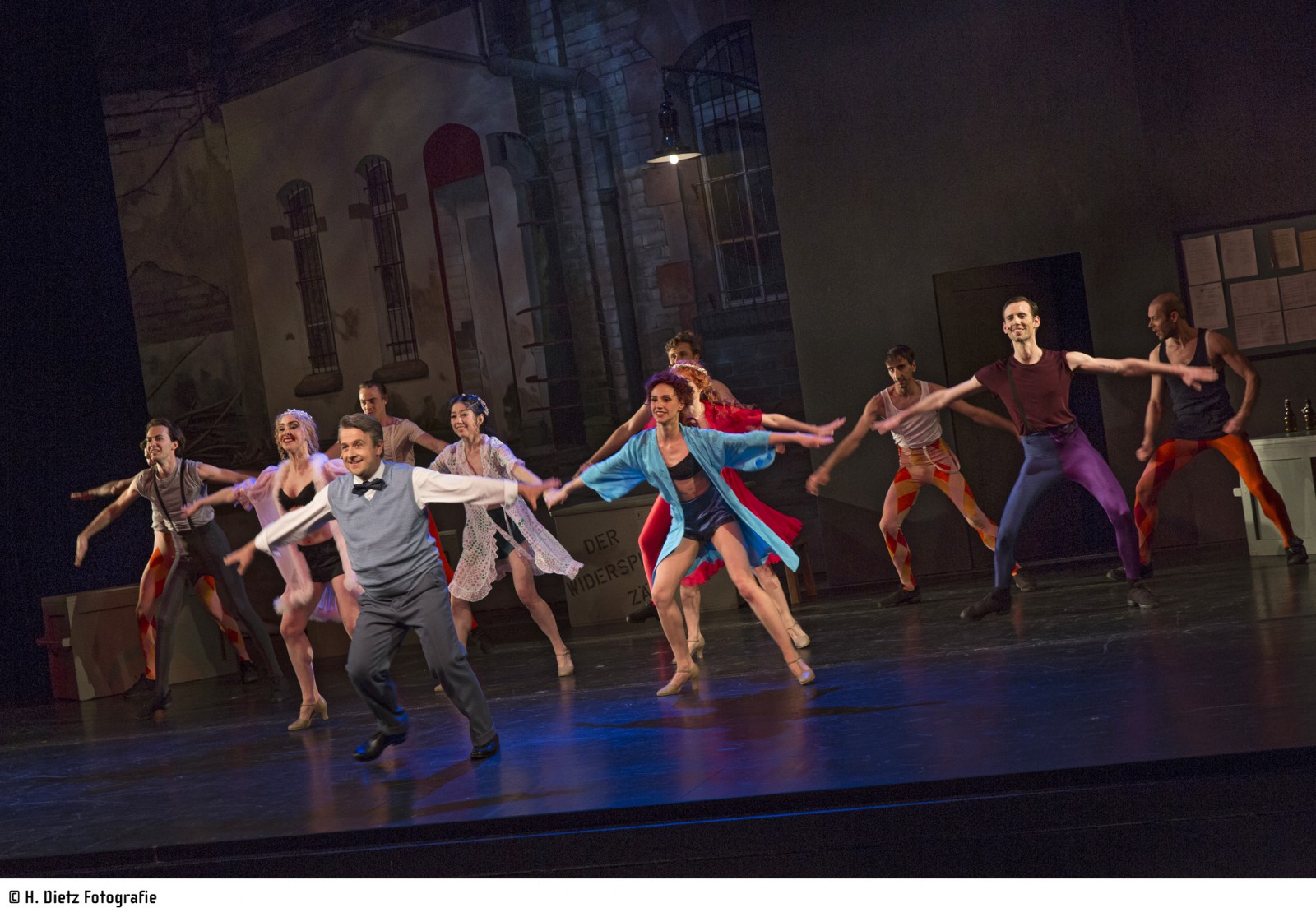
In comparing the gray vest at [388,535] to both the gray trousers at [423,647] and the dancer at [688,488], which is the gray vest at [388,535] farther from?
the dancer at [688,488]

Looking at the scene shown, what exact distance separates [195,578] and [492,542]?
2.30 meters

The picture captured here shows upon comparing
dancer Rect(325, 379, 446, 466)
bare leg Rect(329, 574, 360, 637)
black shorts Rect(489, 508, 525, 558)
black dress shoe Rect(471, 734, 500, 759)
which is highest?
dancer Rect(325, 379, 446, 466)

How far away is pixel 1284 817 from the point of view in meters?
3.67

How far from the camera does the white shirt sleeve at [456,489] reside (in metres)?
5.30

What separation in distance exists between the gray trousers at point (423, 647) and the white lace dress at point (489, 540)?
181 centimetres

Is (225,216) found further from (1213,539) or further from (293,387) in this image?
(1213,539)

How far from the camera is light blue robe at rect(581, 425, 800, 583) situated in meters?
6.09

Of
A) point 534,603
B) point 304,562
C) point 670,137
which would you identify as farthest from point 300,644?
point 670,137

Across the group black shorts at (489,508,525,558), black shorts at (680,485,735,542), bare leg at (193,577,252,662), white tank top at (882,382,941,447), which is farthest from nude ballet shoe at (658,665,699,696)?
bare leg at (193,577,252,662)

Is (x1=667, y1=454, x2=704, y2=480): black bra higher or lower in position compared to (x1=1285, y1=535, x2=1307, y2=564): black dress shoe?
higher

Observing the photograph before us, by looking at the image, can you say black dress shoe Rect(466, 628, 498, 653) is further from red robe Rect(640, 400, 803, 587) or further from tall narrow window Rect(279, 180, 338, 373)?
tall narrow window Rect(279, 180, 338, 373)

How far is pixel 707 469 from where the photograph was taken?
6086 millimetres

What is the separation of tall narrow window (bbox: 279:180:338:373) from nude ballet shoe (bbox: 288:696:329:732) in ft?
17.3

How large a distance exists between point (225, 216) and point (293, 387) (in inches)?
66.4
